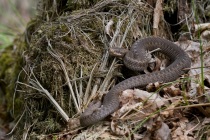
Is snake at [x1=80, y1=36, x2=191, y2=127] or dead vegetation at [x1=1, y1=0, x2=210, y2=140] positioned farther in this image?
snake at [x1=80, y1=36, x2=191, y2=127]

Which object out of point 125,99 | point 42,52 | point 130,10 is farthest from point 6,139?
point 130,10

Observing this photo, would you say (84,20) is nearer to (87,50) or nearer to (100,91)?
(87,50)

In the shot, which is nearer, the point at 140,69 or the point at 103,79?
the point at 103,79

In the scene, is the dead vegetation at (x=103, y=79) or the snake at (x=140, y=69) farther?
the snake at (x=140, y=69)
